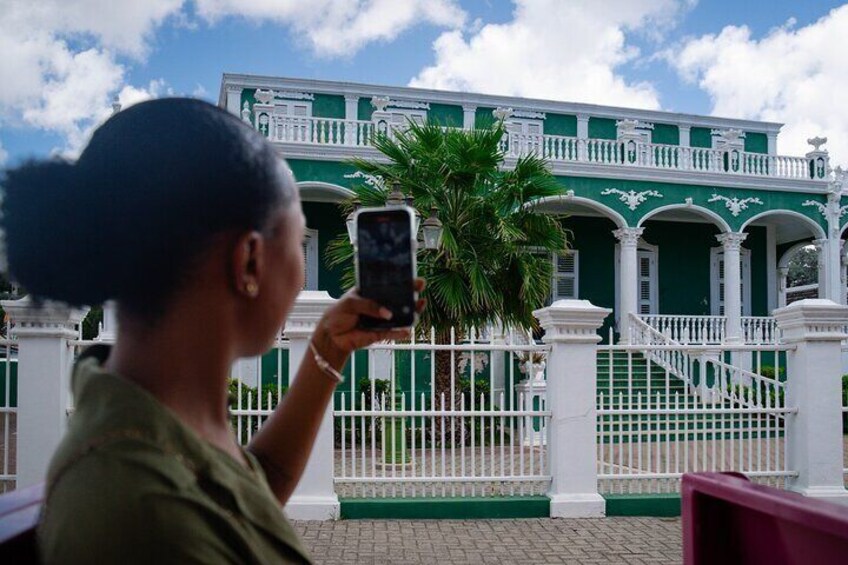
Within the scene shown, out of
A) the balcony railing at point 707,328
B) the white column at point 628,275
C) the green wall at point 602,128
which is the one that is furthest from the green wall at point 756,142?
the white column at point 628,275

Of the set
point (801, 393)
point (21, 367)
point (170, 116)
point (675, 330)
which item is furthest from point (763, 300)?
point (170, 116)

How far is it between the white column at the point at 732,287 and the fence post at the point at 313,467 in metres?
11.9

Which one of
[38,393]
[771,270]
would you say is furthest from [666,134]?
[38,393]

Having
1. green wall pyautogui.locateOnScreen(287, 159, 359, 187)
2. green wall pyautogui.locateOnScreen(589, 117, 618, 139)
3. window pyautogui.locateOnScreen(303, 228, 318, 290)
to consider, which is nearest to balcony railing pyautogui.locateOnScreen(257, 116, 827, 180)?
green wall pyautogui.locateOnScreen(287, 159, 359, 187)

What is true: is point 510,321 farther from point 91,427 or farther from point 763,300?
point 763,300

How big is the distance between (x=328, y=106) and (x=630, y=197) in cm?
778

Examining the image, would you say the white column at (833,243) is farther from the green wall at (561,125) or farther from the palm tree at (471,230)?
the palm tree at (471,230)

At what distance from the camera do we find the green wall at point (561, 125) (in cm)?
1939

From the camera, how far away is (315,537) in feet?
17.3

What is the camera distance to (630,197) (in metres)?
15.3

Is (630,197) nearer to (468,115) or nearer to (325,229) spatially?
(468,115)

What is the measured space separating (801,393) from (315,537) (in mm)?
4211

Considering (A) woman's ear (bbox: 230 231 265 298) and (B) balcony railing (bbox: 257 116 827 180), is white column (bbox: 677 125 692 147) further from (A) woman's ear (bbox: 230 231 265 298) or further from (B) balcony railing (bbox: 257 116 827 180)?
(A) woman's ear (bbox: 230 231 265 298)

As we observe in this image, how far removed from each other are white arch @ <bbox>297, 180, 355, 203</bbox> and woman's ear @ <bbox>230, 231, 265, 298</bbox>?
487 inches
